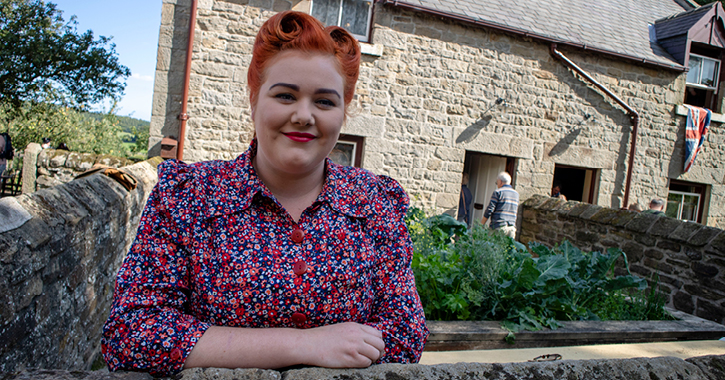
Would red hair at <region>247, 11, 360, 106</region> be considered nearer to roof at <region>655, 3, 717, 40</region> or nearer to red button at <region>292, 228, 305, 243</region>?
red button at <region>292, 228, 305, 243</region>

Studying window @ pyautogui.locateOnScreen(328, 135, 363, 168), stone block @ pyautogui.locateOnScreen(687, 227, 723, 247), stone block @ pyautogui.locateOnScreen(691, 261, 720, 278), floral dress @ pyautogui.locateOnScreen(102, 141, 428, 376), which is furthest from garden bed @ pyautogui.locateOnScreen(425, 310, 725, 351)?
window @ pyautogui.locateOnScreen(328, 135, 363, 168)

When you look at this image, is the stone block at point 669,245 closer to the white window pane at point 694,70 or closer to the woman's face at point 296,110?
the woman's face at point 296,110

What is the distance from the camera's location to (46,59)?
11.7 metres

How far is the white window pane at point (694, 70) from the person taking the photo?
379 inches

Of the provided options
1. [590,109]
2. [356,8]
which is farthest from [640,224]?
[356,8]

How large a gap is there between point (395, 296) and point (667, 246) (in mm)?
5699

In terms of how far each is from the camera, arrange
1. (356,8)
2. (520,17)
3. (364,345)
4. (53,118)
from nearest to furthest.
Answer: (364,345) → (356,8) → (520,17) → (53,118)

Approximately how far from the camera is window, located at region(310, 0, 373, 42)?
753cm

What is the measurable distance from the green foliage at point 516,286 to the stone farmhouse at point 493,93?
401 centimetres

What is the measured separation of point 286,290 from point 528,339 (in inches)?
99.2

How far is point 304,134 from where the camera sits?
120cm

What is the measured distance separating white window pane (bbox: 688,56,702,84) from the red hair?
11166mm

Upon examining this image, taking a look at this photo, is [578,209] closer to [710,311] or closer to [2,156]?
[710,311]

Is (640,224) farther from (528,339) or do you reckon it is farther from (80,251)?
(80,251)
